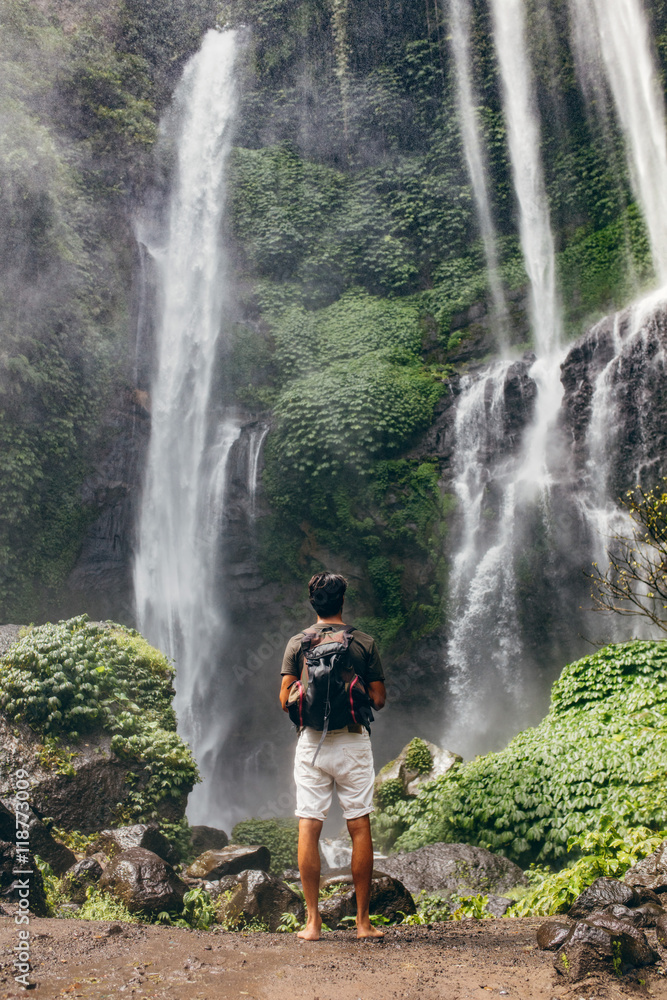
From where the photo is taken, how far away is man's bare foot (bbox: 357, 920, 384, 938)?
3273 mm

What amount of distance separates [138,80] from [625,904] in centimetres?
2289

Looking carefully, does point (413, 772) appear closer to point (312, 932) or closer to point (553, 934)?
point (312, 932)

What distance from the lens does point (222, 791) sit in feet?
44.8

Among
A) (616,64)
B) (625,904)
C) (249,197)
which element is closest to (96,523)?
(249,197)

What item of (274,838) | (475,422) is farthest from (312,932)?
(475,422)

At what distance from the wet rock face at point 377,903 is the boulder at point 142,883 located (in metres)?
1.16

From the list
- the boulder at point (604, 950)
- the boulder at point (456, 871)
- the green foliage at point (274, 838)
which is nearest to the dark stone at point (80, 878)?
the boulder at point (456, 871)

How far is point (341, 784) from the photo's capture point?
3.48m

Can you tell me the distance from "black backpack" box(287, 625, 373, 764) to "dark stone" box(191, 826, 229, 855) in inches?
249

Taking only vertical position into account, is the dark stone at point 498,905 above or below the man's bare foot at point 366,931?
below

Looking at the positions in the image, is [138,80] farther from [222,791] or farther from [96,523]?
[222,791]

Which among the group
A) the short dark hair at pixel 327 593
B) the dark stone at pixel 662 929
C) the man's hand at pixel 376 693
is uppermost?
the short dark hair at pixel 327 593

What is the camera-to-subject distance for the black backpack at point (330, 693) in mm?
3359

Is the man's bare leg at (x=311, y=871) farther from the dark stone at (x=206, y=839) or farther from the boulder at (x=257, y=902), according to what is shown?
the dark stone at (x=206, y=839)
